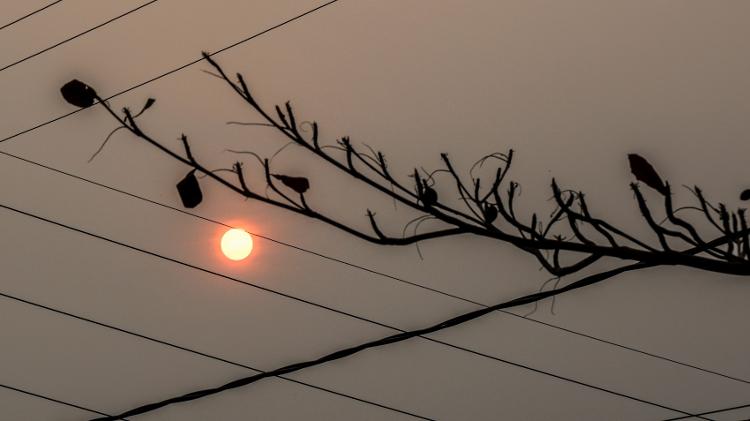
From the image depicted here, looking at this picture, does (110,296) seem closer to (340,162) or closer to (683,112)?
(340,162)

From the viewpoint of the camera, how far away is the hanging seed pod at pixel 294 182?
1846 millimetres

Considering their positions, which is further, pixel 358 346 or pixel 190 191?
pixel 358 346

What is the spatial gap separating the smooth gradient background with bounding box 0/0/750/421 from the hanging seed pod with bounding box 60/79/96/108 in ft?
0.08

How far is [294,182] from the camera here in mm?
1848

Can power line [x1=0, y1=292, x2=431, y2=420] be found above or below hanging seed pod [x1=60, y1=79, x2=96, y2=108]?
below

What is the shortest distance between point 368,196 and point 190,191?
1.22 ft

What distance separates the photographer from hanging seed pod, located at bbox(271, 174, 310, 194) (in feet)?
6.06

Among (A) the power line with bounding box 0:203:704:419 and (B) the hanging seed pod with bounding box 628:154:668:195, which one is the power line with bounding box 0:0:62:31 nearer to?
(A) the power line with bounding box 0:203:704:419

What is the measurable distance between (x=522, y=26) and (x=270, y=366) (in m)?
0.91

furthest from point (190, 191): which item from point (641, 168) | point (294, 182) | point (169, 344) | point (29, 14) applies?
point (641, 168)

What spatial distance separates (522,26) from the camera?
183 cm

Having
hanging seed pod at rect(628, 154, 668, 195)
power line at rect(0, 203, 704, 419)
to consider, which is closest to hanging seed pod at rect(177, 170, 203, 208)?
power line at rect(0, 203, 704, 419)

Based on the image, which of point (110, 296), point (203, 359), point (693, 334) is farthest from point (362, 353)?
point (693, 334)

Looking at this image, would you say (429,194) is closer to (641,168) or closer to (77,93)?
(641,168)
